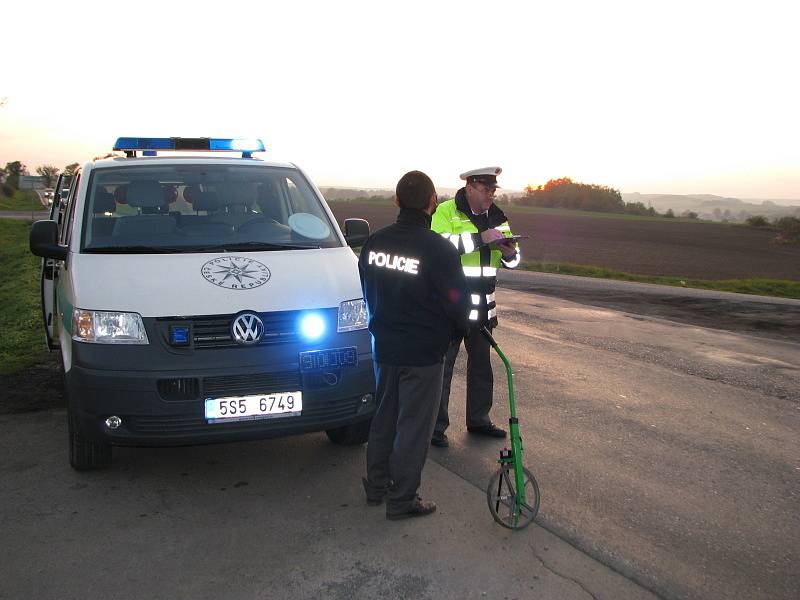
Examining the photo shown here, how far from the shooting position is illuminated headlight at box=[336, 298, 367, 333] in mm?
4699

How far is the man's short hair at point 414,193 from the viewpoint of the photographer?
4.05 m

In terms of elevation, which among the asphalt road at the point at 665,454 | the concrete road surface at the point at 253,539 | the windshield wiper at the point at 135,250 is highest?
the windshield wiper at the point at 135,250

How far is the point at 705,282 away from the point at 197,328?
19.2 metres

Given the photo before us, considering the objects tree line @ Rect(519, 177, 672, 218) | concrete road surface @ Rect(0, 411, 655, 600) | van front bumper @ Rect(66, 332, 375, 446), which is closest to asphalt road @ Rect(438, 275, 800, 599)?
concrete road surface @ Rect(0, 411, 655, 600)

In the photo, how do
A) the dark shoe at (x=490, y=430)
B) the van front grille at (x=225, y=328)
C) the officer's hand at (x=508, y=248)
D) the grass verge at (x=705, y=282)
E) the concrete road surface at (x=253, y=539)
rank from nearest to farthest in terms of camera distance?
the concrete road surface at (x=253, y=539), the van front grille at (x=225, y=328), the officer's hand at (x=508, y=248), the dark shoe at (x=490, y=430), the grass verge at (x=705, y=282)

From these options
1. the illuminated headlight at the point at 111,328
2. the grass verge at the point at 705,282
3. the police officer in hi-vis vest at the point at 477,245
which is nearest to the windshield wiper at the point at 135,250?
the illuminated headlight at the point at 111,328

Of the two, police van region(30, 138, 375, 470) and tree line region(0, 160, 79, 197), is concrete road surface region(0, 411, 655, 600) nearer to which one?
police van region(30, 138, 375, 470)

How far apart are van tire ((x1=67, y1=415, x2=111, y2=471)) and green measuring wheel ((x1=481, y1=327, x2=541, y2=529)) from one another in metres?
2.33

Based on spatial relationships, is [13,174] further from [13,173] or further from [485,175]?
[485,175]

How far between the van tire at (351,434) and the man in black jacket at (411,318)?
1.04m

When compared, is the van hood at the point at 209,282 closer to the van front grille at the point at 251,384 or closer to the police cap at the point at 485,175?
the van front grille at the point at 251,384

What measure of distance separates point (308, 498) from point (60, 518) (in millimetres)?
1307

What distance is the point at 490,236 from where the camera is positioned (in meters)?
4.88

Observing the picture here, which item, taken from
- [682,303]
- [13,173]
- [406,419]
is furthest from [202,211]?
[13,173]
